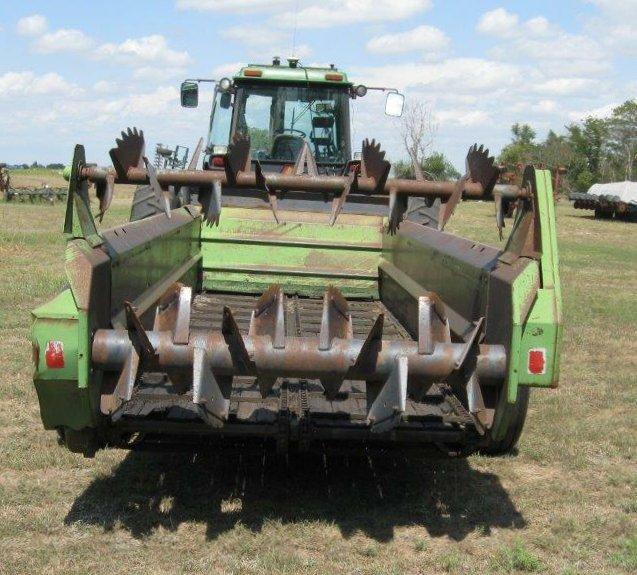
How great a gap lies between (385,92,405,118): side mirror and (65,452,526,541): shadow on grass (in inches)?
154

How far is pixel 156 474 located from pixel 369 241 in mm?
2842

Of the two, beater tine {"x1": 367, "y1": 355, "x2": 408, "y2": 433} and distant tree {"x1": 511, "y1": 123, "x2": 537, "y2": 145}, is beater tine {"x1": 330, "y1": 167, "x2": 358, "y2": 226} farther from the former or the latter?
distant tree {"x1": 511, "y1": 123, "x2": 537, "y2": 145}

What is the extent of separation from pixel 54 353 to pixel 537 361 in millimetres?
1720

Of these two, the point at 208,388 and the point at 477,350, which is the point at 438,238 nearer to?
the point at 477,350

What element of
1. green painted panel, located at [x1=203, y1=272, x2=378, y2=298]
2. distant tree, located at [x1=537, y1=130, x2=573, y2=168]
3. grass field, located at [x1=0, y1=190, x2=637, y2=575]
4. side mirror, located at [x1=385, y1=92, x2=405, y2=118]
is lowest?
grass field, located at [x1=0, y1=190, x2=637, y2=575]

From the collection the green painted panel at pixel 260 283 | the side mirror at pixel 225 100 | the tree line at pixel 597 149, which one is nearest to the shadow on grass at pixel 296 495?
the green painted panel at pixel 260 283

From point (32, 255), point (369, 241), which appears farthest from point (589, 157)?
point (369, 241)

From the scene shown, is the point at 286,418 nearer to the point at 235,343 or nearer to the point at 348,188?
the point at 235,343

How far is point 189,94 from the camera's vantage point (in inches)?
309

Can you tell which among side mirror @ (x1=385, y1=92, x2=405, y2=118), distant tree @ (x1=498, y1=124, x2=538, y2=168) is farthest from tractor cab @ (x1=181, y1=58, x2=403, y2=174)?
distant tree @ (x1=498, y1=124, x2=538, y2=168)

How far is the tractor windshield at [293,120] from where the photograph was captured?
24.9 ft

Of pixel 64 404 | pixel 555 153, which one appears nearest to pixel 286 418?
pixel 64 404

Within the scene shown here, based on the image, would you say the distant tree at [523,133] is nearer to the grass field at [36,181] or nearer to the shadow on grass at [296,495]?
the grass field at [36,181]

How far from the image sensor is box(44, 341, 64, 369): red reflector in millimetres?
2975
